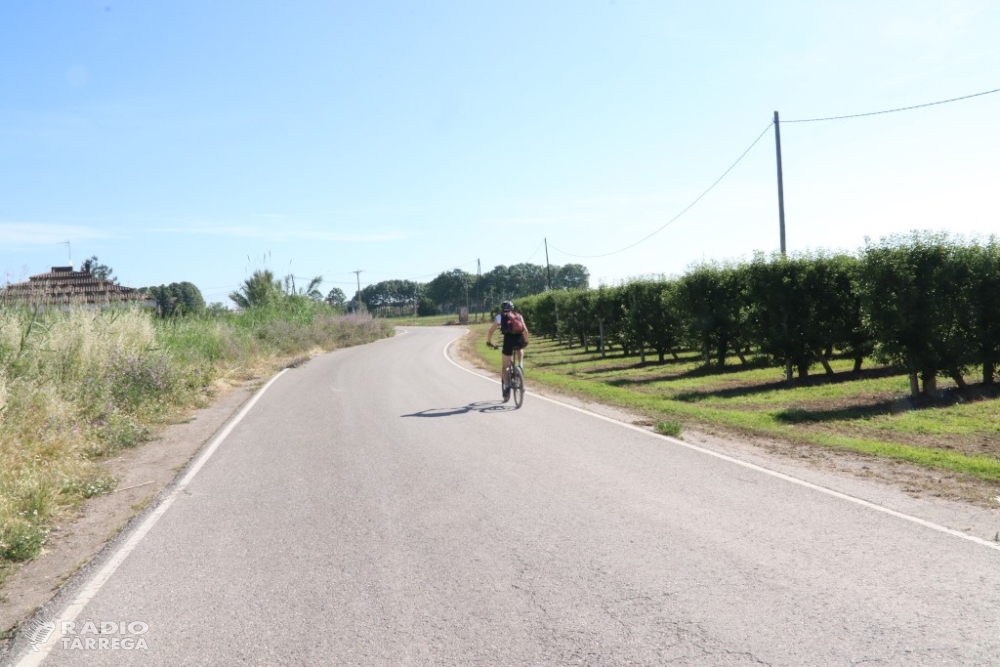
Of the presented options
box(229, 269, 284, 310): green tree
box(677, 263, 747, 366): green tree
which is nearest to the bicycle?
box(677, 263, 747, 366): green tree

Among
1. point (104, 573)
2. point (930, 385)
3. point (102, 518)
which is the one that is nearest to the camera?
point (104, 573)

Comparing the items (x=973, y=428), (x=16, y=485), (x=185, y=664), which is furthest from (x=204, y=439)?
(x=973, y=428)

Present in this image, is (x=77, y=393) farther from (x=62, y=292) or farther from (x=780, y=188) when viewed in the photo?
(x=780, y=188)

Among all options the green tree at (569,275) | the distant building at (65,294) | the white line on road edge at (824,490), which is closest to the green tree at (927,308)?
the white line on road edge at (824,490)

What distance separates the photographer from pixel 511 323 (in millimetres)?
14164

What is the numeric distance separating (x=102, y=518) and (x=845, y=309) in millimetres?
17732

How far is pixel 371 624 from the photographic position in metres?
4.27

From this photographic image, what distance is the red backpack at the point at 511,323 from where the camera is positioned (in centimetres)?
1417

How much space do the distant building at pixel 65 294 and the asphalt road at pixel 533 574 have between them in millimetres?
7958

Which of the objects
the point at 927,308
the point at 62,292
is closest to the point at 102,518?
the point at 62,292

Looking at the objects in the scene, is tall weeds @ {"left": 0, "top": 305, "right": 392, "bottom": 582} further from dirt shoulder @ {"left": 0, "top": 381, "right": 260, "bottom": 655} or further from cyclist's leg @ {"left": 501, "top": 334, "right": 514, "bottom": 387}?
cyclist's leg @ {"left": 501, "top": 334, "right": 514, "bottom": 387}

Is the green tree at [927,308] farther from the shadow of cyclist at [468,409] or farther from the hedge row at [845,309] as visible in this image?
the shadow of cyclist at [468,409]

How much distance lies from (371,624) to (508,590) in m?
0.91

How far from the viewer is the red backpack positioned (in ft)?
46.5
